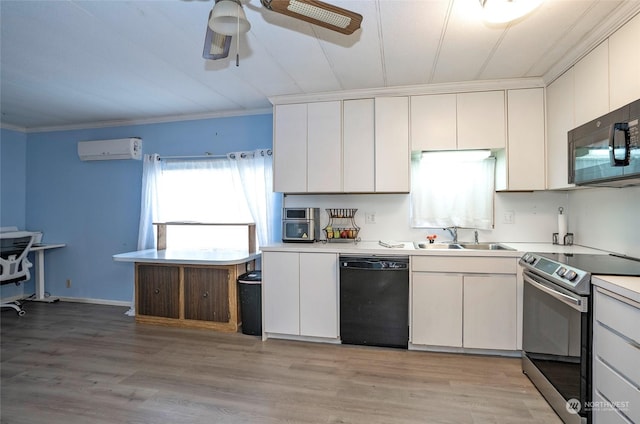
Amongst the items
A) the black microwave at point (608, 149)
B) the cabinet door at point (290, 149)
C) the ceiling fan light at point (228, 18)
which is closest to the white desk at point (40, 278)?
the cabinet door at point (290, 149)

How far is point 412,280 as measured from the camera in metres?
2.71

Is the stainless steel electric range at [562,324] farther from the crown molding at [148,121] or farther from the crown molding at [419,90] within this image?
the crown molding at [148,121]

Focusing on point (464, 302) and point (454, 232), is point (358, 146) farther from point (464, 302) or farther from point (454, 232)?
point (464, 302)

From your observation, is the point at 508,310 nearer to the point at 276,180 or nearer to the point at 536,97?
the point at 536,97

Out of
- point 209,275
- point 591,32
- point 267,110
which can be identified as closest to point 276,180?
point 267,110

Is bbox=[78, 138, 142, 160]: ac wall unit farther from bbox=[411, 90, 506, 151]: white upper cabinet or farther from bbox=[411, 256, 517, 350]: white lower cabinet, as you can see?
bbox=[411, 256, 517, 350]: white lower cabinet

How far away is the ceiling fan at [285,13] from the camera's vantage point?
1405 millimetres

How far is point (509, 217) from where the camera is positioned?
10.1 ft

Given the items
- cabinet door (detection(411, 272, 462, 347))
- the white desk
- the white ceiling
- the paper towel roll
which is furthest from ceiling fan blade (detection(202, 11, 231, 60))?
the white desk

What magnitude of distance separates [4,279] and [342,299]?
4.15m

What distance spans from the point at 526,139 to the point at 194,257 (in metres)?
3.46

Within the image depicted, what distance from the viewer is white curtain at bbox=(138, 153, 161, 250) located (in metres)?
3.98

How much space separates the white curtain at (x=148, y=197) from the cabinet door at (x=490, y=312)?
12.2ft

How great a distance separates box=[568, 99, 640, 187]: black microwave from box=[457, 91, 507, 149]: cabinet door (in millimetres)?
646
